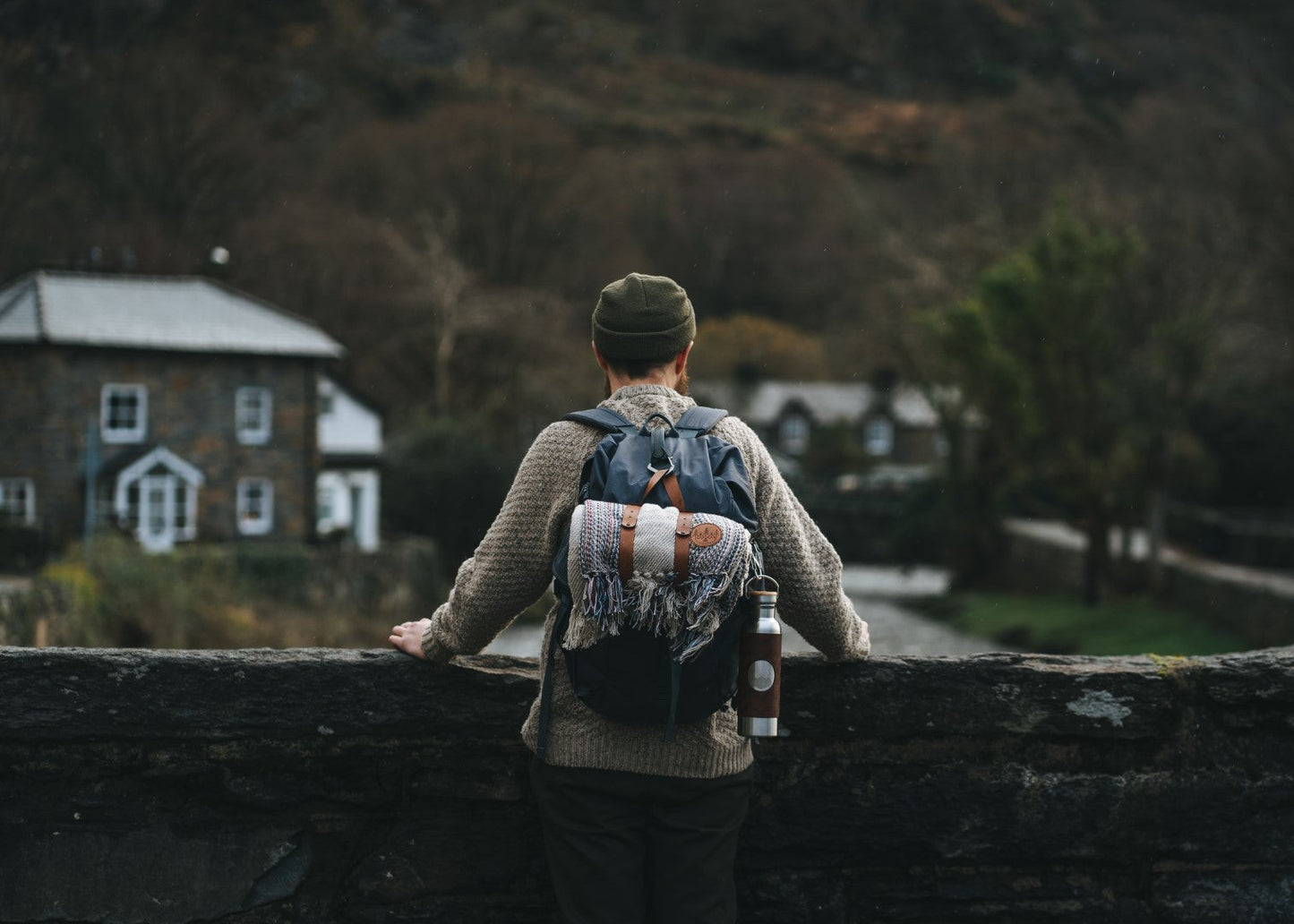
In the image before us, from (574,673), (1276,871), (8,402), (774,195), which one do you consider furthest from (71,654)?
(774,195)

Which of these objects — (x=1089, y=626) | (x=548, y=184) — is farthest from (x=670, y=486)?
(x=548, y=184)

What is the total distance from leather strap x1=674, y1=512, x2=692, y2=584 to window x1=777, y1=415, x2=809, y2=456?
59.0 m

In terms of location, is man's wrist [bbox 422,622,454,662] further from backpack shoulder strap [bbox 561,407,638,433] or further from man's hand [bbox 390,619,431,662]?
backpack shoulder strap [bbox 561,407,638,433]

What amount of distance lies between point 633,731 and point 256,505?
29.5m

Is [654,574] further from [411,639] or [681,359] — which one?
[411,639]

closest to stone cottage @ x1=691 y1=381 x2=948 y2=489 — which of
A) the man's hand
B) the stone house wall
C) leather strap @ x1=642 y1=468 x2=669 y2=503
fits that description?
the stone house wall

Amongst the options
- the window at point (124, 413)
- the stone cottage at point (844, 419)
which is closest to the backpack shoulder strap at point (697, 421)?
the window at point (124, 413)

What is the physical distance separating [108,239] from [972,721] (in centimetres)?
3144

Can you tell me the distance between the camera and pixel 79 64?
22812 millimetres

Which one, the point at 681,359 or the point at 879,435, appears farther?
the point at 879,435

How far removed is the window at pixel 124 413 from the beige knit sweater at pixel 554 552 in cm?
2795

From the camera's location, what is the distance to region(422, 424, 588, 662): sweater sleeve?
263cm

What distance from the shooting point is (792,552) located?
2680 millimetres

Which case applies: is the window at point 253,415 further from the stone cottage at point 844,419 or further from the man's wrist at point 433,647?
the man's wrist at point 433,647
